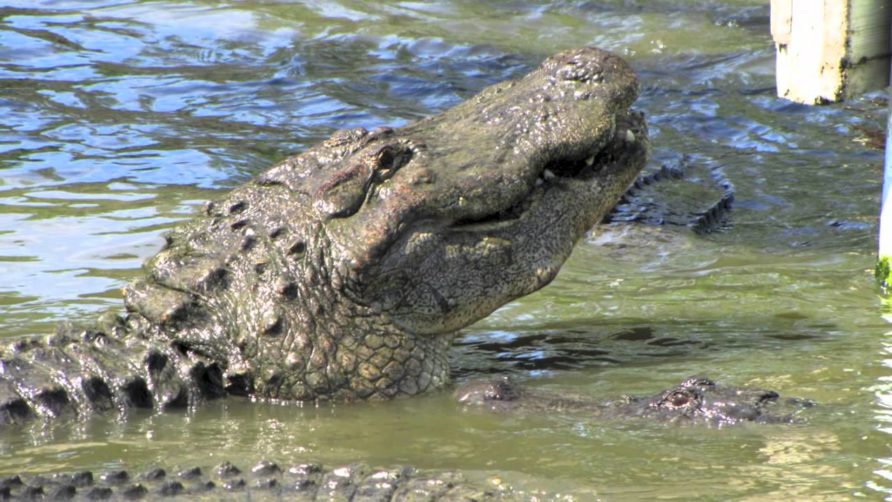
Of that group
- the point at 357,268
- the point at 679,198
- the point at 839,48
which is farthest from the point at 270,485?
the point at 679,198

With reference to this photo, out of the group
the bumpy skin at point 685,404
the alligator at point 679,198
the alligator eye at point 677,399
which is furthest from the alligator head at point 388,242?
the alligator at point 679,198

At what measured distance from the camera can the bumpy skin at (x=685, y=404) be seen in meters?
3.87

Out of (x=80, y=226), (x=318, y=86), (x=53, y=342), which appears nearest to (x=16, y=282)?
(x=80, y=226)

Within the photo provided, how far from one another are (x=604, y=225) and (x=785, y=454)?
10.8ft

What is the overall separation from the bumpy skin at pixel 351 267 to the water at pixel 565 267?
14 centimetres

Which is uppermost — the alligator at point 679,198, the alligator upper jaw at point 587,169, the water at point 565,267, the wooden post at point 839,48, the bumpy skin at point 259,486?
the wooden post at point 839,48

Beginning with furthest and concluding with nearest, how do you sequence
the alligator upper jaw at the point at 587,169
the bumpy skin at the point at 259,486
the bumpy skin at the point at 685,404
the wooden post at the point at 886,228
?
the wooden post at the point at 886,228 < the alligator upper jaw at the point at 587,169 < the bumpy skin at the point at 685,404 < the bumpy skin at the point at 259,486

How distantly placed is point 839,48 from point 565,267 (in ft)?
5.54

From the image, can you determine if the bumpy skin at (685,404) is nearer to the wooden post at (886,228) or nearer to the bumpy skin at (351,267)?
the bumpy skin at (351,267)

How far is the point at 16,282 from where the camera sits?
225 inches

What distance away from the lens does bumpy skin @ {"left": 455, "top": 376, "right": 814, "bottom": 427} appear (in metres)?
3.87

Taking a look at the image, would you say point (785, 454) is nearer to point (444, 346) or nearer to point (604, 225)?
point (444, 346)

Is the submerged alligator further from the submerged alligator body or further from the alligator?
the alligator

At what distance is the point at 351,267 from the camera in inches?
172
